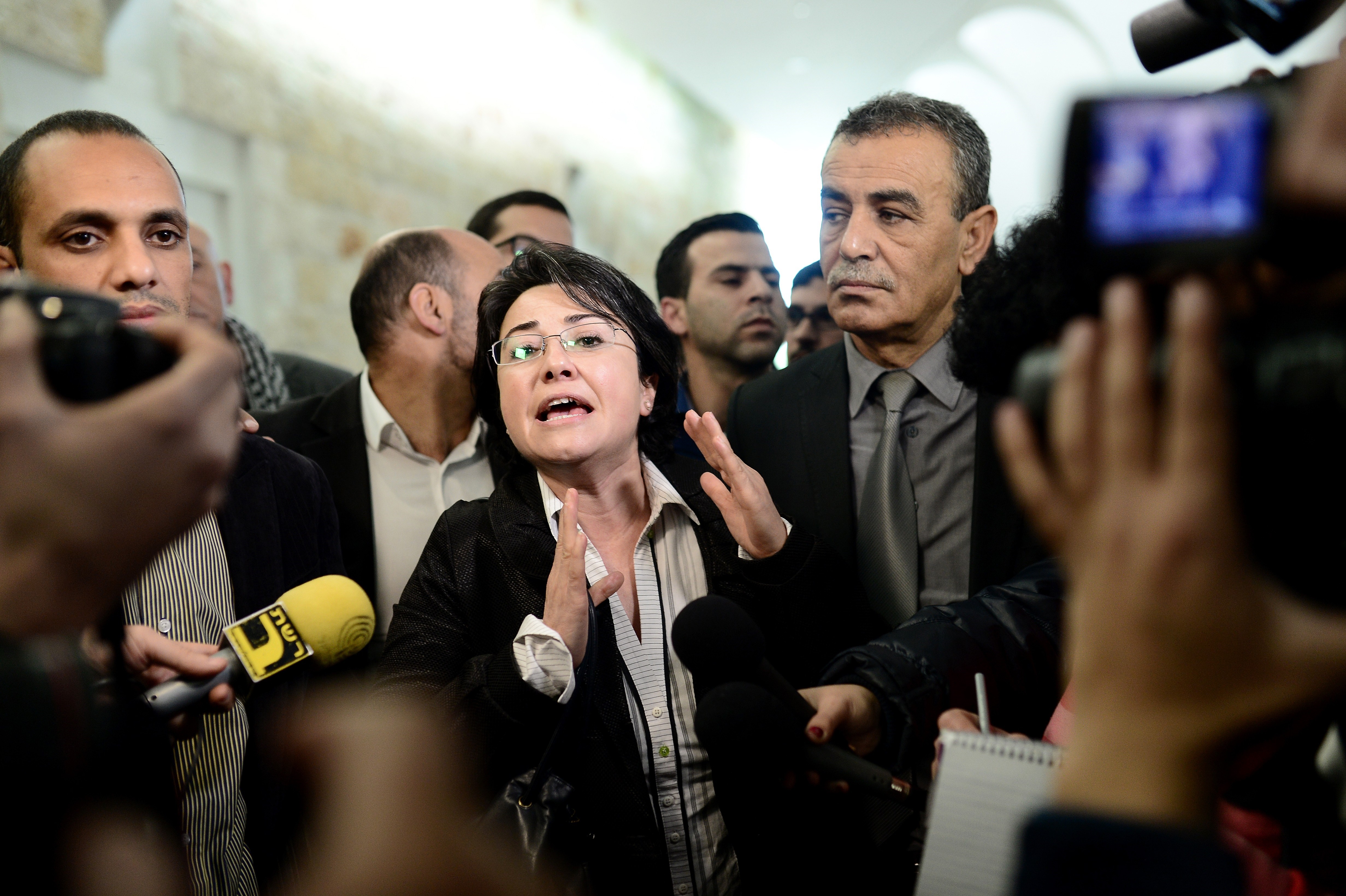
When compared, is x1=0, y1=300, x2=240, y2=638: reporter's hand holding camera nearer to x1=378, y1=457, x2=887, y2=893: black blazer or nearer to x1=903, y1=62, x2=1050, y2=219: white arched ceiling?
x1=378, y1=457, x2=887, y2=893: black blazer

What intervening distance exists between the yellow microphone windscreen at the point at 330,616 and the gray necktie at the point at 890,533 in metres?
1.18

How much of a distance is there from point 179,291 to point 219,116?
9.05 feet

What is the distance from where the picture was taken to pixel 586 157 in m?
7.25

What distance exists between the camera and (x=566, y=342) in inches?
81.0

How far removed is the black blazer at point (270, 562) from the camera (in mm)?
1677

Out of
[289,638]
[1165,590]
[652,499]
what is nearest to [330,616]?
[289,638]

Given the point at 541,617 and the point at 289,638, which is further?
the point at 541,617

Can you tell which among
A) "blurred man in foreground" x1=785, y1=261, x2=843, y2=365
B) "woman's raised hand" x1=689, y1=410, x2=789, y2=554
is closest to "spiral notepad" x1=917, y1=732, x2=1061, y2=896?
"woman's raised hand" x1=689, y1=410, x2=789, y2=554

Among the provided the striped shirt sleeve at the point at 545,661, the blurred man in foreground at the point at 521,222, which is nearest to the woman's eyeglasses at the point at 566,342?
the striped shirt sleeve at the point at 545,661

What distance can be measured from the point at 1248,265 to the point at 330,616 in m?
1.42

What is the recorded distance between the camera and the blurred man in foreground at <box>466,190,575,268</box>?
12.7 feet

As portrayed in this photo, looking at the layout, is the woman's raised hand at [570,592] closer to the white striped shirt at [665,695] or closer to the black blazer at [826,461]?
the white striped shirt at [665,695]

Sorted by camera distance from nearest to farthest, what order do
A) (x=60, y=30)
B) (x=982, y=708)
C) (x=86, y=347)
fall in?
(x=86, y=347) → (x=982, y=708) → (x=60, y=30)

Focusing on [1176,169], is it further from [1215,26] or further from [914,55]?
[914,55]
